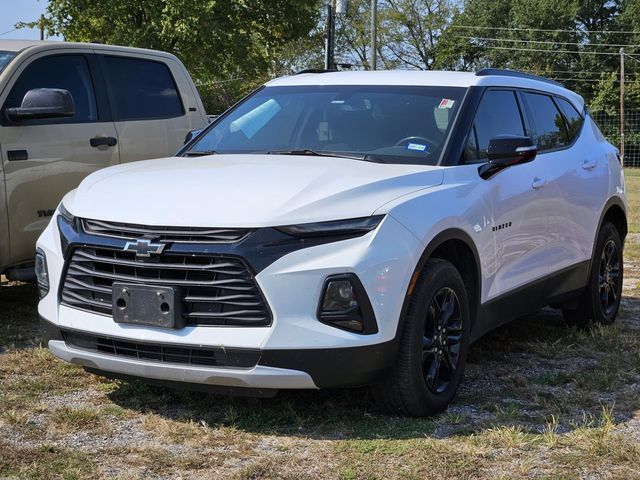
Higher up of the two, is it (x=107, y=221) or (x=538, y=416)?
(x=107, y=221)

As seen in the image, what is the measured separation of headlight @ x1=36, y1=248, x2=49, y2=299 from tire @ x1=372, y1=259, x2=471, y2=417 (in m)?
1.65

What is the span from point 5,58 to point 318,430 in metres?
3.86

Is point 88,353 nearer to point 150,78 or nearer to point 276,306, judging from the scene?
point 276,306

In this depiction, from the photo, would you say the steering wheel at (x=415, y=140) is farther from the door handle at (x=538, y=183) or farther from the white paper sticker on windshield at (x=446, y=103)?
the door handle at (x=538, y=183)

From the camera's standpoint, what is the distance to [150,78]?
24.8 feet

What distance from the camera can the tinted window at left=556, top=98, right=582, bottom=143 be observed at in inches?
251

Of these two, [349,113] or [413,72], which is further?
[413,72]

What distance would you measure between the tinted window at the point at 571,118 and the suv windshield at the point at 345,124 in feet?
4.91

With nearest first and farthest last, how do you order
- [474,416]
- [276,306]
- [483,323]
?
[276,306]
[474,416]
[483,323]

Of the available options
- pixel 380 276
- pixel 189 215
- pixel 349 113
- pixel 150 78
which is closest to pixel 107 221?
pixel 189 215

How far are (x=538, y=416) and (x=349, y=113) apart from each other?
1.95 m

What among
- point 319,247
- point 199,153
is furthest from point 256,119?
point 319,247

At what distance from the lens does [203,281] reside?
386 centimetres

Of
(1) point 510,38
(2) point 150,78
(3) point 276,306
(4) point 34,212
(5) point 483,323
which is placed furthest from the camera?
(1) point 510,38
